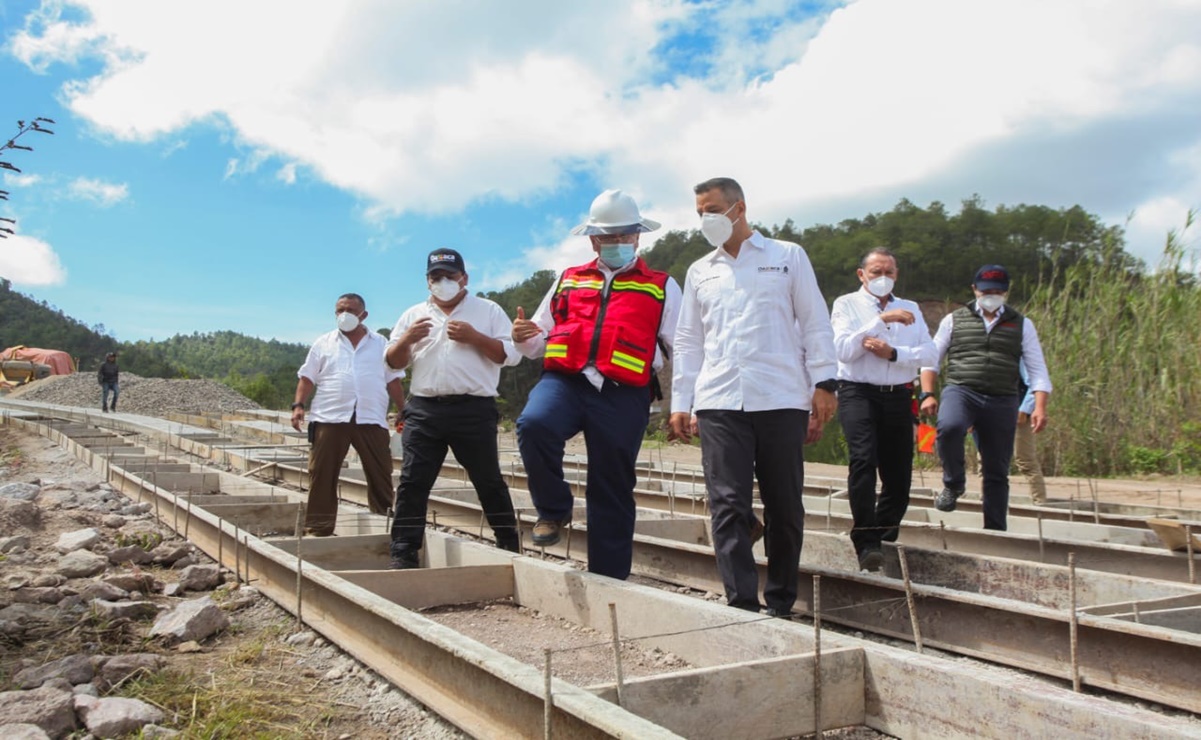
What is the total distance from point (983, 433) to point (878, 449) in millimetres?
1142

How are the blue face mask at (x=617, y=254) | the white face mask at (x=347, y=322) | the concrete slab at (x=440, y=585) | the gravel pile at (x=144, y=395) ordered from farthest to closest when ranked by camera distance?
the gravel pile at (x=144, y=395) → the white face mask at (x=347, y=322) → the blue face mask at (x=617, y=254) → the concrete slab at (x=440, y=585)

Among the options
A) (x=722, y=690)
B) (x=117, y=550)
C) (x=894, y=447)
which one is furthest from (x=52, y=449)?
(x=722, y=690)

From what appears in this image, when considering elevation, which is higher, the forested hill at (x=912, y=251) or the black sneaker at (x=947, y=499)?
the forested hill at (x=912, y=251)

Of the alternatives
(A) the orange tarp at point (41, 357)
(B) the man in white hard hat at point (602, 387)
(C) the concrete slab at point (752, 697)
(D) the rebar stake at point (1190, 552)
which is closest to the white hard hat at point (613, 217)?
(B) the man in white hard hat at point (602, 387)

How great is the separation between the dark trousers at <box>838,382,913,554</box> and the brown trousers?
3289mm

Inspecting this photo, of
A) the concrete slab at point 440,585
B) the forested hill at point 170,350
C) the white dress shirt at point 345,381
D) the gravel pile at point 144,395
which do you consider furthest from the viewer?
the forested hill at point 170,350

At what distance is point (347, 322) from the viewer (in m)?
7.23

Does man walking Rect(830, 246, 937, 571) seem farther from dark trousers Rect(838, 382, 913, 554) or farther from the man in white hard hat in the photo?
the man in white hard hat

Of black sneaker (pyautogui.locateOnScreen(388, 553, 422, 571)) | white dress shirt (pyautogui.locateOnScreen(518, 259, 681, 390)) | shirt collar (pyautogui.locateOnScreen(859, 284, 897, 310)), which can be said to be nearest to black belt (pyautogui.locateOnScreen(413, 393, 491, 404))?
white dress shirt (pyautogui.locateOnScreen(518, 259, 681, 390))

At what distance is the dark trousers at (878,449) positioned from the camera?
5.15 meters

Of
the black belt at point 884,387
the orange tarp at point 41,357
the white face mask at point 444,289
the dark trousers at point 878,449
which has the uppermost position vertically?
the orange tarp at point 41,357

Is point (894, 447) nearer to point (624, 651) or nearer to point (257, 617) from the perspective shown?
point (624, 651)

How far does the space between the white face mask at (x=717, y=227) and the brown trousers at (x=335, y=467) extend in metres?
3.58

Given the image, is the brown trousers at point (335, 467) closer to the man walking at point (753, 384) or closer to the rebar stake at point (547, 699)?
the man walking at point (753, 384)
